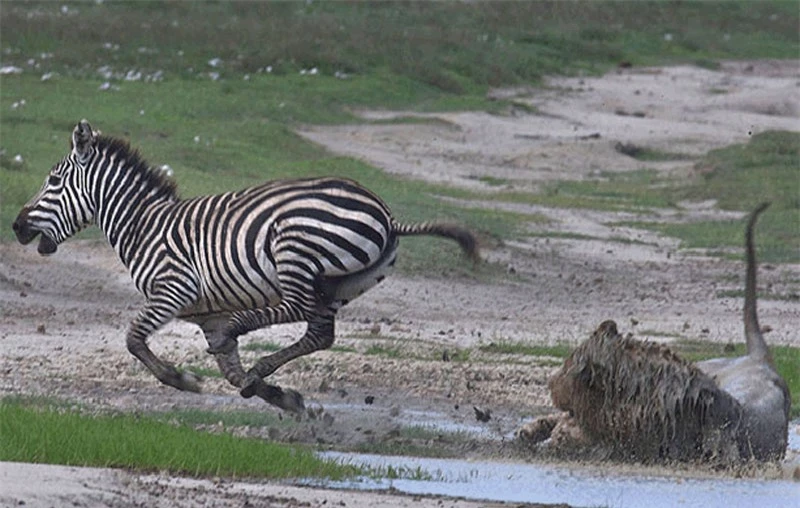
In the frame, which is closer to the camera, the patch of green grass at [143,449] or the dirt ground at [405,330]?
the patch of green grass at [143,449]

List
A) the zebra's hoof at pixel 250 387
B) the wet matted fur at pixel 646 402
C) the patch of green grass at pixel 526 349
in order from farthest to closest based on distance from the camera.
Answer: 1. the patch of green grass at pixel 526 349
2. the zebra's hoof at pixel 250 387
3. the wet matted fur at pixel 646 402

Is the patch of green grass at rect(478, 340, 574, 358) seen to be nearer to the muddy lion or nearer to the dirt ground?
the dirt ground

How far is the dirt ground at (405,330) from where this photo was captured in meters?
9.80

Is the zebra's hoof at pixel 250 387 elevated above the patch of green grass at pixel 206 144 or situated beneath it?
elevated above

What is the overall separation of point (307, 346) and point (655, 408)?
2046 millimetres

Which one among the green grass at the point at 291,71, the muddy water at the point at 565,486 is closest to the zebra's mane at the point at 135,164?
the muddy water at the point at 565,486

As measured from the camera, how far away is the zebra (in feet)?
34.1

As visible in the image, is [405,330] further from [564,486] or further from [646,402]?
[564,486]

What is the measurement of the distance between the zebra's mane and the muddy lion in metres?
2.86

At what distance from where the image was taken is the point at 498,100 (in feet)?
117

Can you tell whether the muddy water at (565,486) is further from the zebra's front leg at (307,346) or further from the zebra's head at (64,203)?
the zebra's head at (64,203)

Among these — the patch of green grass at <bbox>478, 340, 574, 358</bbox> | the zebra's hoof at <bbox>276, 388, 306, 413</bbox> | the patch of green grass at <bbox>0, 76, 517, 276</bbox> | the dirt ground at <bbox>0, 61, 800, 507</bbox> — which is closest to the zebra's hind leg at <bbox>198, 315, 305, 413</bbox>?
the zebra's hoof at <bbox>276, 388, 306, 413</bbox>

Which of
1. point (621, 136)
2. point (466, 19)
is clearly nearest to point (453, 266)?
point (621, 136)

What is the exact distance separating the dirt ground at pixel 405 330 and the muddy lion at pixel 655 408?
0.48m
